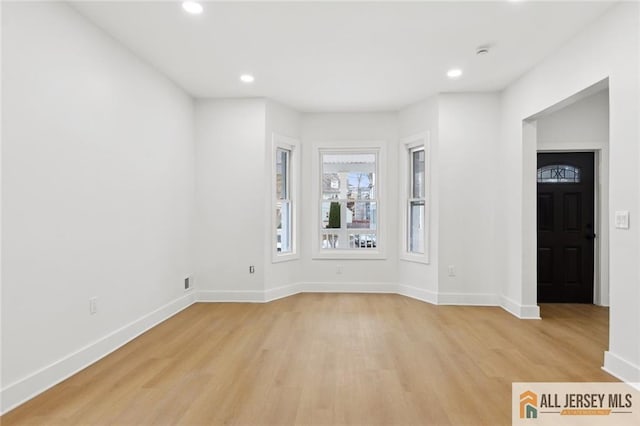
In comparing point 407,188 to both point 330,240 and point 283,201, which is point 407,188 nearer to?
point 330,240

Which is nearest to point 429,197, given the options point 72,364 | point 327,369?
point 327,369

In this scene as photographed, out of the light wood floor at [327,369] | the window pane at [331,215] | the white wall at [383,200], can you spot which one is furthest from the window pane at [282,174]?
the light wood floor at [327,369]

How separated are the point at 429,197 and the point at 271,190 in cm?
215

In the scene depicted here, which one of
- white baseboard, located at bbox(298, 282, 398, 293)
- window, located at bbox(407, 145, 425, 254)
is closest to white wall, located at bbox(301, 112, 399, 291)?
white baseboard, located at bbox(298, 282, 398, 293)

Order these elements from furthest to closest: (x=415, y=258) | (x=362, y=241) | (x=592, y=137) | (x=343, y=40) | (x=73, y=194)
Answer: (x=362, y=241) < (x=415, y=258) < (x=592, y=137) < (x=343, y=40) < (x=73, y=194)

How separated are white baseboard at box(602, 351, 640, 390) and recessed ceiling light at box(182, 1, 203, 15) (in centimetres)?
401

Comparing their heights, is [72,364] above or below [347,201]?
below

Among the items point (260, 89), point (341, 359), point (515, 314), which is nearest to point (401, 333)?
point (341, 359)

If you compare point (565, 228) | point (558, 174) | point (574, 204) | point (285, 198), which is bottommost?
point (565, 228)

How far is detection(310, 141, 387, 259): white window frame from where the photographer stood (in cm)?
526

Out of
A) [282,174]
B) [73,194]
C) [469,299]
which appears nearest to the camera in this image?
[73,194]

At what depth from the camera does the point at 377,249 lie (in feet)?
17.4

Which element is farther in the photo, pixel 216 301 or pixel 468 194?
pixel 216 301

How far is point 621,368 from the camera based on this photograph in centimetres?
248
